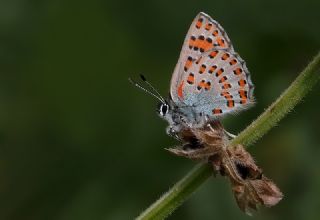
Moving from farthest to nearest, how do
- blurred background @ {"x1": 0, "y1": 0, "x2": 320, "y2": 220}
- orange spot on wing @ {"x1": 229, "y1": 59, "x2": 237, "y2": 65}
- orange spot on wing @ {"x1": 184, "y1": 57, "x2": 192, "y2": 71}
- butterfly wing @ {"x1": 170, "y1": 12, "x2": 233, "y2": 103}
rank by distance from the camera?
blurred background @ {"x1": 0, "y1": 0, "x2": 320, "y2": 220} < orange spot on wing @ {"x1": 184, "y1": 57, "x2": 192, "y2": 71} < orange spot on wing @ {"x1": 229, "y1": 59, "x2": 237, "y2": 65} < butterfly wing @ {"x1": 170, "y1": 12, "x2": 233, "y2": 103}

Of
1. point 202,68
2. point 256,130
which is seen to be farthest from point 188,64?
point 256,130

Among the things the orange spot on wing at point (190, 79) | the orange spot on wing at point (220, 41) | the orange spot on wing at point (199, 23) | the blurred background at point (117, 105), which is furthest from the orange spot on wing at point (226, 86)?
the blurred background at point (117, 105)

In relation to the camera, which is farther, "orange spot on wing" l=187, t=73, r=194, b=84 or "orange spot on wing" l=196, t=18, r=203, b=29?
"orange spot on wing" l=187, t=73, r=194, b=84

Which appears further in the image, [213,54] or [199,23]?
[213,54]

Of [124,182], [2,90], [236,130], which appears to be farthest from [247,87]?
[2,90]

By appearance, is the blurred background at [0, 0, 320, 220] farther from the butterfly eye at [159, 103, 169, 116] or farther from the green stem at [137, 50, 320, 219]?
the green stem at [137, 50, 320, 219]

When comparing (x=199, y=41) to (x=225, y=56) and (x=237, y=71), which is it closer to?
(x=225, y=56)

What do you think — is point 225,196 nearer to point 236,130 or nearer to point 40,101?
point 236,130

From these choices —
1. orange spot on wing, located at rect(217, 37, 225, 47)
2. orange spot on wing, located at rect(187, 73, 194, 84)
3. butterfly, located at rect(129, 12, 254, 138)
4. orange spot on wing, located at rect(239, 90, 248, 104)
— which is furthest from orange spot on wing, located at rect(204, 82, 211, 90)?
orange spot on wing, located at rect(217, 37, 225, 47)
